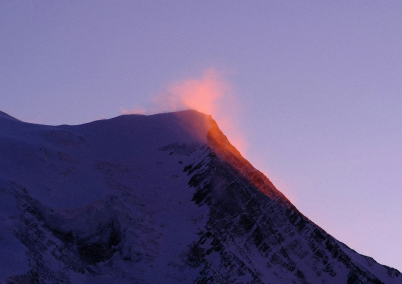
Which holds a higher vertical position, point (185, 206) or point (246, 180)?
point (246, 180)

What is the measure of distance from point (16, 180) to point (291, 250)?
32173 mm

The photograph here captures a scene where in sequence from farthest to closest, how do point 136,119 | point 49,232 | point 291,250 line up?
point 136,119
point 291,250
point 49,232

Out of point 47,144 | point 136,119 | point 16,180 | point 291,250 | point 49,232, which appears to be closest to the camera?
point 49,232

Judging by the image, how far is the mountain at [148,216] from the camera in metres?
61.7

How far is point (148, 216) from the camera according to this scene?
71.3 m

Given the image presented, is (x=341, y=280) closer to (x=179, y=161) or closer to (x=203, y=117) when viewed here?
(x=179, y=161)

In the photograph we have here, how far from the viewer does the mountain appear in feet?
202

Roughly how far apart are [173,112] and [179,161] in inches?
645

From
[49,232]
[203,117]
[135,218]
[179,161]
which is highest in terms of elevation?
[203,117]

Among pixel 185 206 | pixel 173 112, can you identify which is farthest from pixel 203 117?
pixel 185 206

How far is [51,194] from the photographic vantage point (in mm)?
67625

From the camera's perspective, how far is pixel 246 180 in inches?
3199

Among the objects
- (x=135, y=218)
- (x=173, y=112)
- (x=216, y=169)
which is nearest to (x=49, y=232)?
(x=135, y=218)

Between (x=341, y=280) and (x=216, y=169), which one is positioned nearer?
(x=341, y=280)
